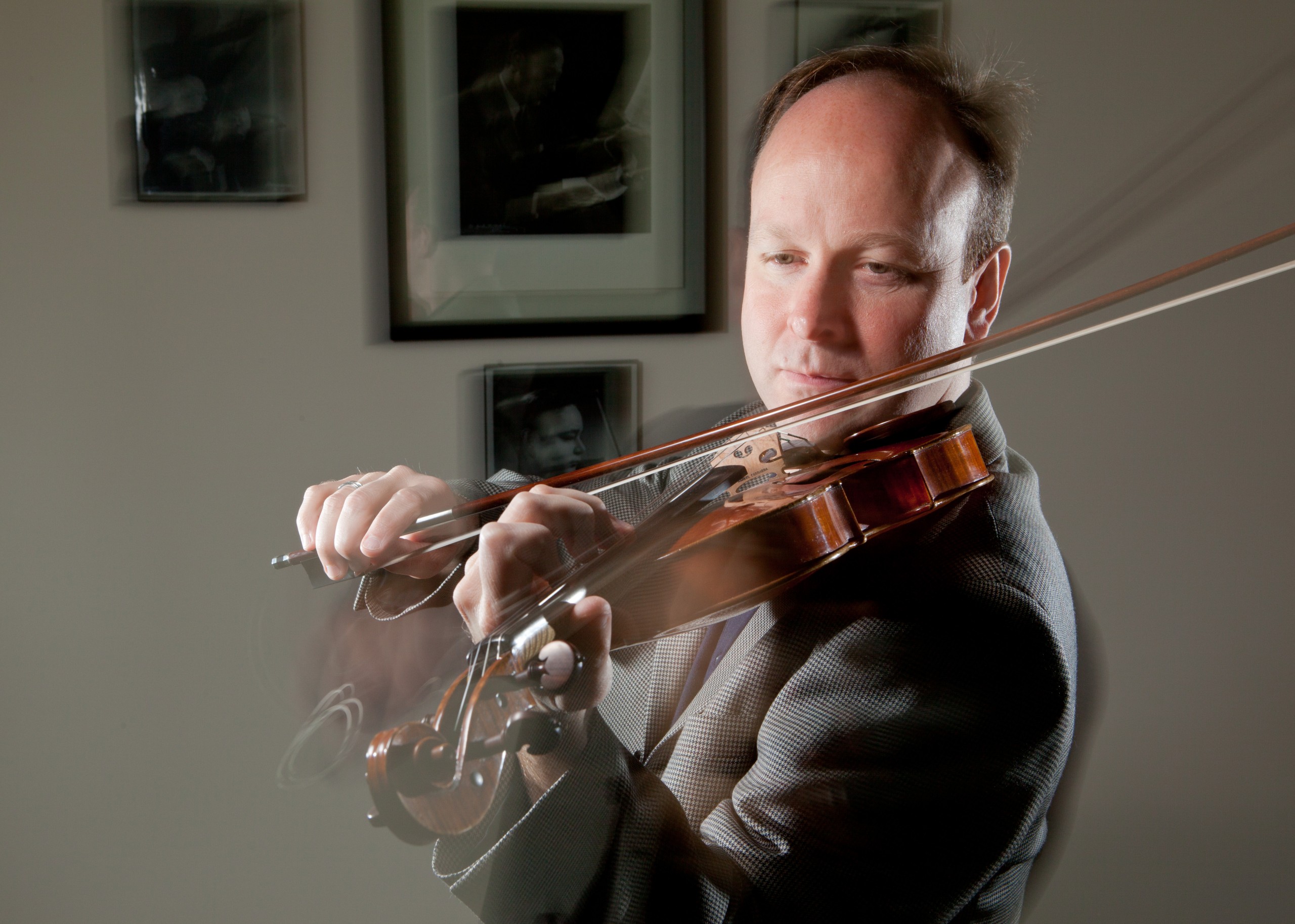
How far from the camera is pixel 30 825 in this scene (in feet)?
2.53

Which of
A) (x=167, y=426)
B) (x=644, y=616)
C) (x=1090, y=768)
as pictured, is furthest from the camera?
(x=1090, y=768)

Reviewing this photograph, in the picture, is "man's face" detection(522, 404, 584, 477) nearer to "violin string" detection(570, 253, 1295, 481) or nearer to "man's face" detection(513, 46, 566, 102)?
"violin string" detection(570, 253, 1295, 481)

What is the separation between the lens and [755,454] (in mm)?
728

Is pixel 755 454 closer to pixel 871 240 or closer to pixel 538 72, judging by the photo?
pixel 871 240

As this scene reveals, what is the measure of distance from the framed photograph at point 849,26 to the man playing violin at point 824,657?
24 mm

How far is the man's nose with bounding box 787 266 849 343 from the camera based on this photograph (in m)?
0.68

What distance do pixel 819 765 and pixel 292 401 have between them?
0.53m

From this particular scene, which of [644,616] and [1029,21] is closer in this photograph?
[644,616]

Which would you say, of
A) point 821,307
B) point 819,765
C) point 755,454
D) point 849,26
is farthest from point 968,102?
point 819,765

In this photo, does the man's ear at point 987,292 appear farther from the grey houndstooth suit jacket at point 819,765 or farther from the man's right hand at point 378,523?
the man's right hand at point 378,523

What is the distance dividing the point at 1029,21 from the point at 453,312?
23.9 inches

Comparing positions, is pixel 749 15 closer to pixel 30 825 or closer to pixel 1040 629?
pixel 1040 629

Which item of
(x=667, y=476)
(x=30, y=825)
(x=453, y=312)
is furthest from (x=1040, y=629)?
(x=30, y=825)

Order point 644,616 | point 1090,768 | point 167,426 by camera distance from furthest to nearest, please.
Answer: point 1090,768
point 167,426
point 644,616
